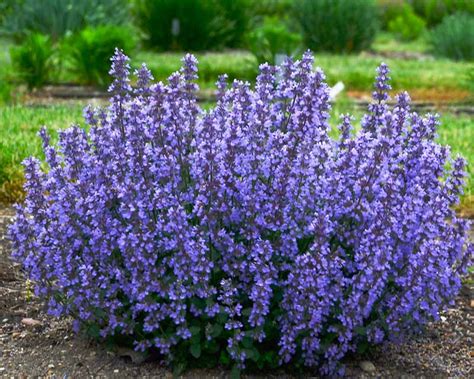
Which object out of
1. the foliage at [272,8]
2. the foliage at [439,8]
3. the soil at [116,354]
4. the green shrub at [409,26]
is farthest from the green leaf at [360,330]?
the foliage at [439,8]

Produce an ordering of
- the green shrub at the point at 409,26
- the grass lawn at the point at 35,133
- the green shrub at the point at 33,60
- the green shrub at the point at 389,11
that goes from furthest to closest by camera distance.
→ the green shrub at the point at 389,11 < the green shrub at the point at 409,26 < the green shrub at the point at 33,60 < the grass lawn at the point at 35,133

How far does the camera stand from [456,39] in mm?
14859

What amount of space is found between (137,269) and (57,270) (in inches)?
14.2

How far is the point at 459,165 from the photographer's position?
312 centimetres

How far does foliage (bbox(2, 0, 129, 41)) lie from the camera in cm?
1305

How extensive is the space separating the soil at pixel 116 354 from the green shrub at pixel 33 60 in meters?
6.17

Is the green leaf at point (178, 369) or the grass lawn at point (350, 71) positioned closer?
the green leaf at point (178, 369)

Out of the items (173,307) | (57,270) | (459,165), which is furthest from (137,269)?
(459,165)

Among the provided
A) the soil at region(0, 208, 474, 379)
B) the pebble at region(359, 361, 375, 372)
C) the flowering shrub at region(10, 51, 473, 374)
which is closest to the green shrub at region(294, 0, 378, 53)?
the soil at region(0, 208, 474, 379)

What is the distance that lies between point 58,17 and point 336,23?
467 cm

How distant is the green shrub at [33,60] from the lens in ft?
31.7

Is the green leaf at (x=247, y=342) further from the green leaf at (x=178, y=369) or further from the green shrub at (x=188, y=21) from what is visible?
the green shrub at (x=188, y=21)

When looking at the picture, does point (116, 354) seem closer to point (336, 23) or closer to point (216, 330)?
point (216, 330)

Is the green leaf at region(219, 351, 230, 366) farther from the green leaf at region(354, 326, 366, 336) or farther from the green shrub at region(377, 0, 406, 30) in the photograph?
the green shrub at region(377, 0, 406, 30)
